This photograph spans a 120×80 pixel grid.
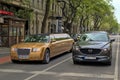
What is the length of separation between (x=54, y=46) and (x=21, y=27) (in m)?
15.8

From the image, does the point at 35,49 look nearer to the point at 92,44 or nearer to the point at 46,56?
the point at 46,56

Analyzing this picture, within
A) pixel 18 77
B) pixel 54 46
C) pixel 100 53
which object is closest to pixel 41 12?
pixel 54 46

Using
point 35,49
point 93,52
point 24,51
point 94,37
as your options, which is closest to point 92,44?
point 93,52

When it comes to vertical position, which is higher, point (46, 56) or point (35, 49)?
point (35, 49)

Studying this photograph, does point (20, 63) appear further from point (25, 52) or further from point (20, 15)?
point (20, 15)

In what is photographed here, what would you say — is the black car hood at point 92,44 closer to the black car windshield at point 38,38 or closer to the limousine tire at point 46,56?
the limousine tire at point 46,56

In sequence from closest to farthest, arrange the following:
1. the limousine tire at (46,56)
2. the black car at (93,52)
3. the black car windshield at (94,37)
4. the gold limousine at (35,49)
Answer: the black car at (93,52) < the gold limousine at (35,49) < the limousine tire at (46,56) < the black car windshield at (94,37)

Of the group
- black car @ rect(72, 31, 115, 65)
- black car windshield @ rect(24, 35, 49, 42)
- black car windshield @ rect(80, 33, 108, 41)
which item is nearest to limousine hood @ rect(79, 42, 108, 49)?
black car @ rect(72, 31, 115, 65)

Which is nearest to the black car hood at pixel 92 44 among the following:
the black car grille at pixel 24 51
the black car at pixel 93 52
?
the black car at pixel 93 52

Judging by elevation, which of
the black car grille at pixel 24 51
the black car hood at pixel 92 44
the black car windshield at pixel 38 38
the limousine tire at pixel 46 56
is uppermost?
the black car windshield at pixel 38 38

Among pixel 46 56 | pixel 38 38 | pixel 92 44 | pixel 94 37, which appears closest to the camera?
pixel 92 44

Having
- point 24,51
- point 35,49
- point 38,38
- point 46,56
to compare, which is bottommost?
point 46,56

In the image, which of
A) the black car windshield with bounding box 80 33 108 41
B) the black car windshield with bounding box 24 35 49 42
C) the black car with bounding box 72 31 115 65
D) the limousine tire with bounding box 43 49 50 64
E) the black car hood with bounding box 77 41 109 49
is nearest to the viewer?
the black car with bounding box 72 31 115 65

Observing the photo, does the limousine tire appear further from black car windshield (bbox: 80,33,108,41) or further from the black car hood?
black car windshield (bbox: 80,33,108,41)
